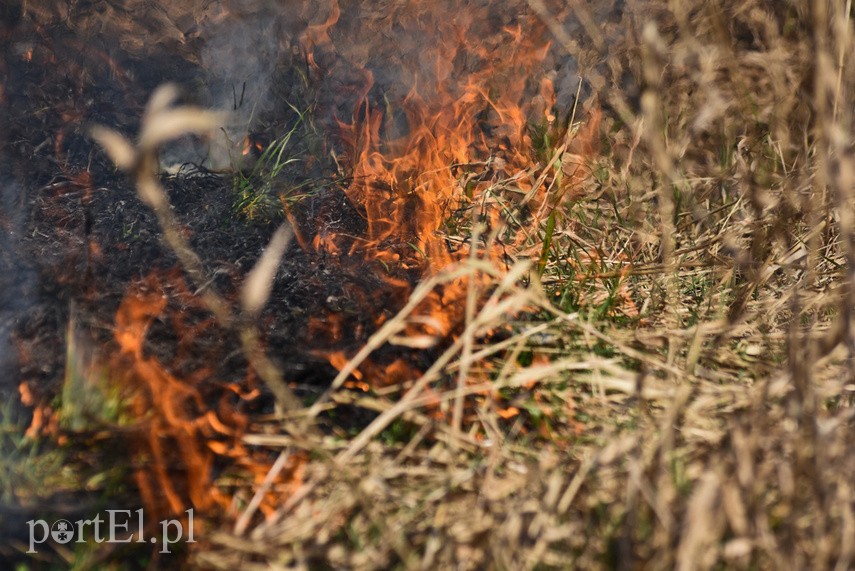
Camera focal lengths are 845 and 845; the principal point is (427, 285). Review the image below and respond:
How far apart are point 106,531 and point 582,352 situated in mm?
1246

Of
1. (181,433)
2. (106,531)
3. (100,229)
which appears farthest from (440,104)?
(106,531)

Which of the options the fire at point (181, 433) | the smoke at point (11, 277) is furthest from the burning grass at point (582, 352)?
the smoke at point (11, 277)

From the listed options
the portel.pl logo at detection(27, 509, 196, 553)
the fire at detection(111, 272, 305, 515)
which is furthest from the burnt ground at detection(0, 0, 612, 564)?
the portel.pl logo at detection(27, 509, 196, 553)

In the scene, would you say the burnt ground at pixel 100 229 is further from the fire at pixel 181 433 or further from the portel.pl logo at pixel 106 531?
the portel.pl logo at pixel 106 531

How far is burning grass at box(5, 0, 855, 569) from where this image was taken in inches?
60.6

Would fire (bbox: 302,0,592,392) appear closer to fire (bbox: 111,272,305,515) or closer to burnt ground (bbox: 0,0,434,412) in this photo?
burnt ground (bbox: 0,0,434,412)

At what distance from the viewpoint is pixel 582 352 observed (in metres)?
2.27

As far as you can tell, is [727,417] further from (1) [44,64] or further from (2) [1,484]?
(1) [44,64]

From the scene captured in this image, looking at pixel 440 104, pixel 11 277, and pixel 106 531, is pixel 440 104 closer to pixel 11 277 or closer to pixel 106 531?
pixel 11 277

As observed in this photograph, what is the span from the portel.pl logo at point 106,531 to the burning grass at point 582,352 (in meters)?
0.06

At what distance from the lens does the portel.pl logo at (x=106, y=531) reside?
1.74 metres

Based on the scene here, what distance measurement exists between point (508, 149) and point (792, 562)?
8.48 ft

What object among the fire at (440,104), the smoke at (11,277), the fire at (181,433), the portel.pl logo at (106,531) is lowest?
the portel.pl logo at (106,531)

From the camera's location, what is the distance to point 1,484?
6.08 ft
